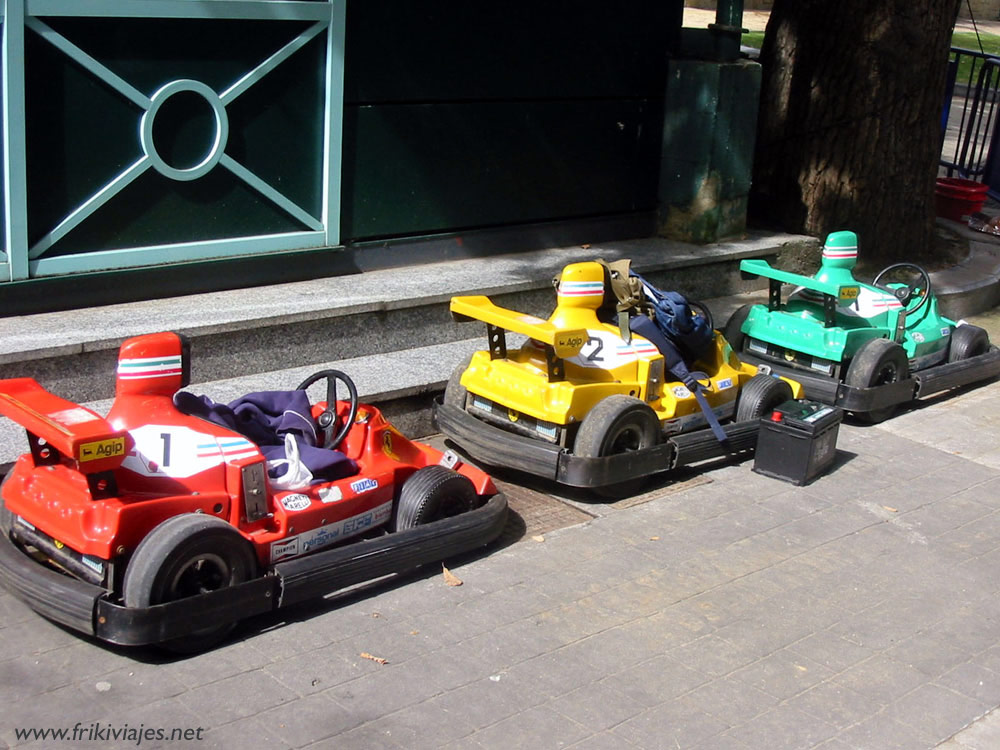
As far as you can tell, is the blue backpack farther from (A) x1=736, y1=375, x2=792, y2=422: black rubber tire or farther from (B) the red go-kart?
(B) the red go-kart

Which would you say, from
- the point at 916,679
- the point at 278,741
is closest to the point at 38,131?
the point at 278,741

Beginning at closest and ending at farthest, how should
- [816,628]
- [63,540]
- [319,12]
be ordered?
[63,540] < [816,628] < [319,12]

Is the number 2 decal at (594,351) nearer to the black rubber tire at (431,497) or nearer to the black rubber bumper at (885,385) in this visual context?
the black rubber tire at (431,497)

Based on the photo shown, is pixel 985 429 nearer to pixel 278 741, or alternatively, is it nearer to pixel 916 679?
pixel 916 679

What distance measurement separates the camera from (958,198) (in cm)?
1341

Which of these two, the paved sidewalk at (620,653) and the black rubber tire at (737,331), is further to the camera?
the black rubber tire at (737,331)

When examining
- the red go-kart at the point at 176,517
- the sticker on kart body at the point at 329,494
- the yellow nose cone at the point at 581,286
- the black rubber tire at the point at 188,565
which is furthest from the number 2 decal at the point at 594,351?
the black rubber tire at the point at 188,565

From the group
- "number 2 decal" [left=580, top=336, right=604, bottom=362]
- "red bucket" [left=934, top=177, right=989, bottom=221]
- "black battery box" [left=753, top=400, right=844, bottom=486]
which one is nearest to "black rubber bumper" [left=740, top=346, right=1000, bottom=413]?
"black battery box" [left=753, top=400, right=844, bottom=486]

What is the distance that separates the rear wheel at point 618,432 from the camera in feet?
21.1

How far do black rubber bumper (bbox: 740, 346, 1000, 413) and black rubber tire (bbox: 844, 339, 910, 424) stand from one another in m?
0.06

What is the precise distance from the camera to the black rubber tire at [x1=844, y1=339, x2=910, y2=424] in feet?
26.4

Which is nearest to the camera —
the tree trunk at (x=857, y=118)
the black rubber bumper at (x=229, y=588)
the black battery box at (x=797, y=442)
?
the black rubber bumper at (x=229, y=588)

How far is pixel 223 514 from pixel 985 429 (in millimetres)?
5643

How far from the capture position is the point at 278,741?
4.23 metres
